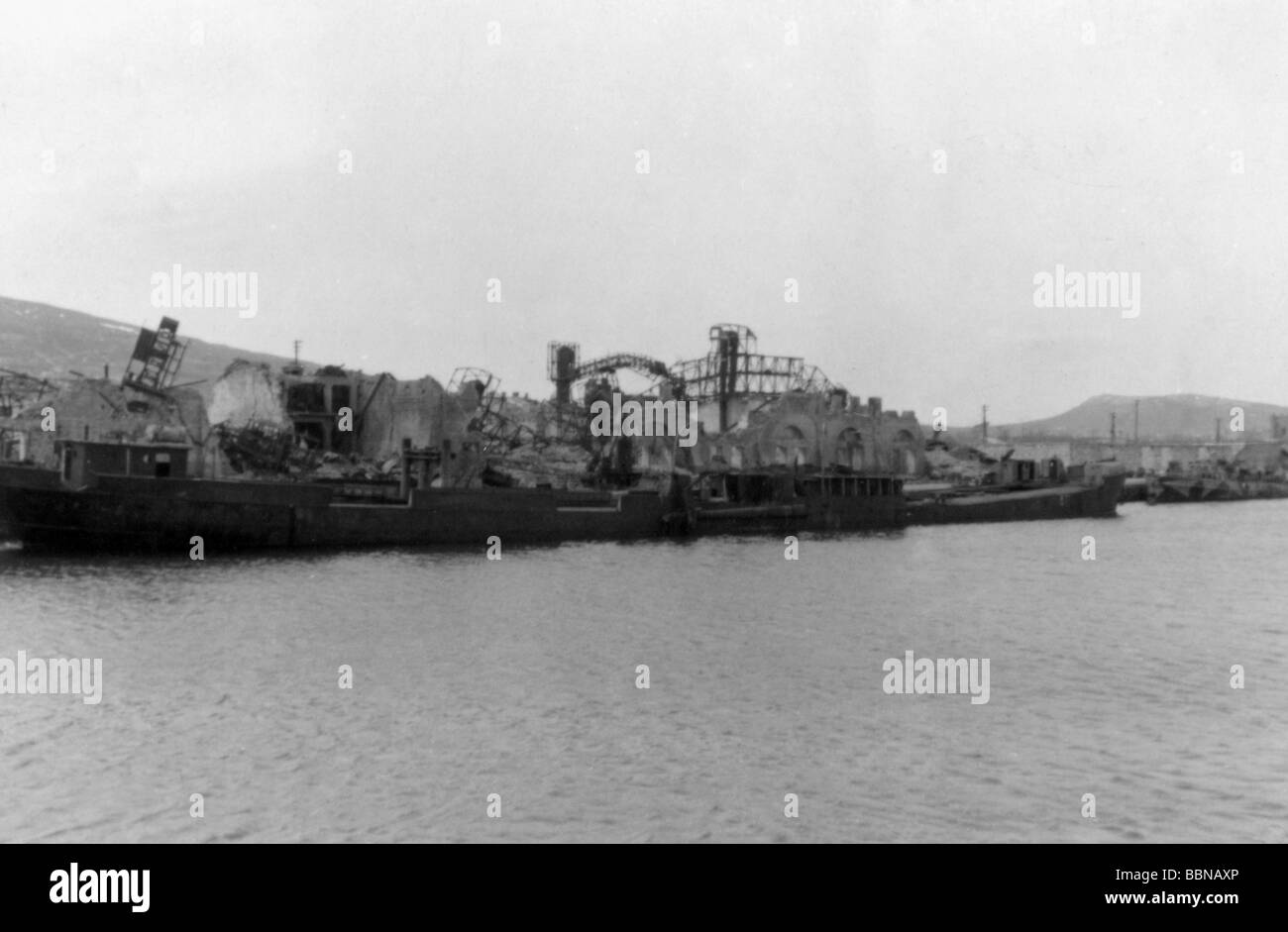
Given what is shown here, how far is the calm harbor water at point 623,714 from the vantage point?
9.53 meters

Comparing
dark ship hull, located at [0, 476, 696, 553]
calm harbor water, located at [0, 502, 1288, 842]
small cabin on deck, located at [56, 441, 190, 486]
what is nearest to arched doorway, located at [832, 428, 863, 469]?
dark ship hull, located at [0, 476, 696, 553]

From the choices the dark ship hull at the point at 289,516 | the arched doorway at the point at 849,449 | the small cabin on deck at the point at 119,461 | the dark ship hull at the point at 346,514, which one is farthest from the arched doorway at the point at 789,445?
the small cabin on deck at the point at 119,461

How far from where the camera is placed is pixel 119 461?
3155 centimetres

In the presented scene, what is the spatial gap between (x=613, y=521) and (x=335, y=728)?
29809 millimetres

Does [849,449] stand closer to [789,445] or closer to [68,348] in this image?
[789,445]

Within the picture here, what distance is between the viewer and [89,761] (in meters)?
10.9

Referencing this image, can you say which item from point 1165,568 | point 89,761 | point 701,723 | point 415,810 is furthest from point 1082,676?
point 1165,568

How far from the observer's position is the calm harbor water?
9.53 m

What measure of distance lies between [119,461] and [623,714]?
2424 cm

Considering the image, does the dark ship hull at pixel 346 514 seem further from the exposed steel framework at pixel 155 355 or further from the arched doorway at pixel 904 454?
the arched doorway at pixel 904 454

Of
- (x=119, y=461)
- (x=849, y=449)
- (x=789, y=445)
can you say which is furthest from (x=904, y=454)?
(x=119, y=461)

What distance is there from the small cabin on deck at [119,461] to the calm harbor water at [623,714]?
5.35 meters

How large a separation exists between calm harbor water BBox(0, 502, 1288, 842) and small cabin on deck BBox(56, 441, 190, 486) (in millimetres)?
5349
